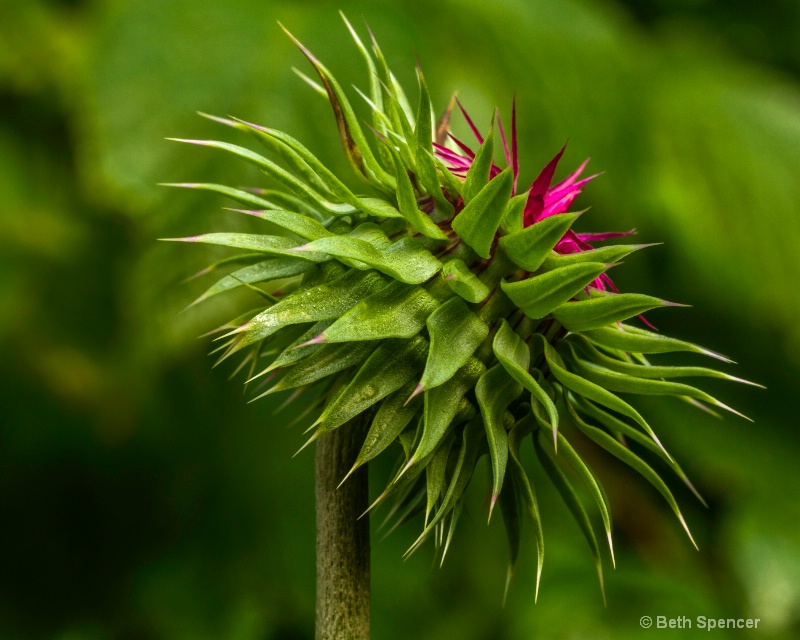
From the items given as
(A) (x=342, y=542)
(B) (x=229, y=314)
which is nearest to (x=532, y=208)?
(A) (x=342, y=542)

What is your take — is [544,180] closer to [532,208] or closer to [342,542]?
[532,208]

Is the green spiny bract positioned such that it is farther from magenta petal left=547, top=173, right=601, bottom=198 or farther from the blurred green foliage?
the blurred green foliage

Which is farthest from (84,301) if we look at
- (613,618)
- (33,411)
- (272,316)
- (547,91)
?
(272,316)

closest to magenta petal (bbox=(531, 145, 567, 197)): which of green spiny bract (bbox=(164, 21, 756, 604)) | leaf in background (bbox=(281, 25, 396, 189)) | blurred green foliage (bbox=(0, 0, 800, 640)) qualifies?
green spiny bract (bbox=(164, 21, 756, 604))

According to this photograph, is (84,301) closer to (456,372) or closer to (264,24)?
(264,24)

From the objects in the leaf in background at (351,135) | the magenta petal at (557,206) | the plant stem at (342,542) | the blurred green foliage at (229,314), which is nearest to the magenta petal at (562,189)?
the magenta petal at (557,206)

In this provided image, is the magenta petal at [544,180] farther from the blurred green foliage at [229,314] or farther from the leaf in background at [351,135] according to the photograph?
the blurred green foliage at [229,314]
